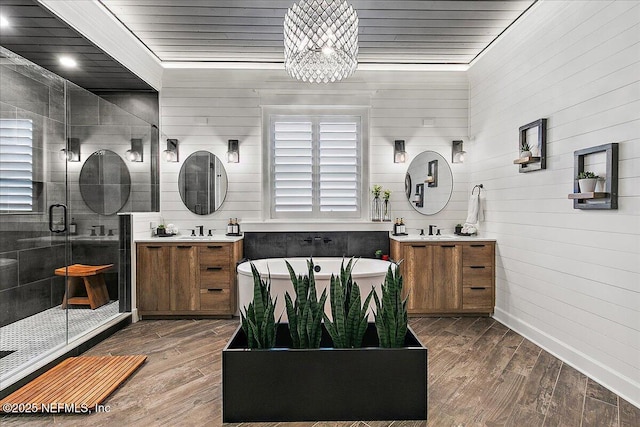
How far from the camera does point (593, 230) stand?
2697 mm

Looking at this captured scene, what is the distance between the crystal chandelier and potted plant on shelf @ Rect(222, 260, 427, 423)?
144 centimetres

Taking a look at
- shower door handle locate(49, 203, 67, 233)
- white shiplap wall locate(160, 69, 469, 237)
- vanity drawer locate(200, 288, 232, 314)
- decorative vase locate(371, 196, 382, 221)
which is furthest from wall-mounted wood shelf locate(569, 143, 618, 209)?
Answer: shower door handle locate(49, 203, 67, 233)

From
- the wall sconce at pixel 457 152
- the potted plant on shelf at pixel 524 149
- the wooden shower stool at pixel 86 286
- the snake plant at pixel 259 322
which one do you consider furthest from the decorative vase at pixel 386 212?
the wooden shower stool at pixel 86 286

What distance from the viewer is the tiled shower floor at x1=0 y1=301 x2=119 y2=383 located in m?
2.57

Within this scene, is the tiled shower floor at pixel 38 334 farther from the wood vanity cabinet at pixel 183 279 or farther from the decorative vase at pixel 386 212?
the decorative vase at pixel 386 212

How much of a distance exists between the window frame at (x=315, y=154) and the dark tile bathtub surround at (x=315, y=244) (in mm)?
226

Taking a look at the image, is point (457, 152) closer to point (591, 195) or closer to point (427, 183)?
point (427, 183)

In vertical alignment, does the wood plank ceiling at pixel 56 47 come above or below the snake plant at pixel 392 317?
above

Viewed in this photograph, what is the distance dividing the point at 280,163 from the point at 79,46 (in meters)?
2.26

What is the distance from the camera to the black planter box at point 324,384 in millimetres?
2111

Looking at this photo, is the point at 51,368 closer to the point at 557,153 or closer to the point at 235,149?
the point at 235,149

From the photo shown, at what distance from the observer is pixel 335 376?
212 centimetres

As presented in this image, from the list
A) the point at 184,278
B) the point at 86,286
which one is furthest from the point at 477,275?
the point at 86,286

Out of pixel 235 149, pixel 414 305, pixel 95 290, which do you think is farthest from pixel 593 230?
pixel 95 290
